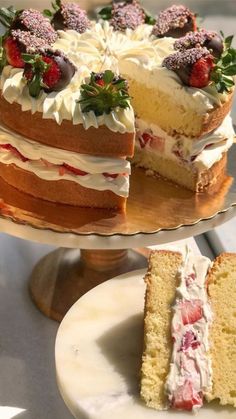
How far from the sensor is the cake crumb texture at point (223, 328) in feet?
5.35

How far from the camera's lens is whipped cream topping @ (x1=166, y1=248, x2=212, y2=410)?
1604 mm

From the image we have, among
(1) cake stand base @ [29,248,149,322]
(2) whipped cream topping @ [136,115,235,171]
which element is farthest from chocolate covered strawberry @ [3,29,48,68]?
(1) cake stand base @ [29,248,149,322]

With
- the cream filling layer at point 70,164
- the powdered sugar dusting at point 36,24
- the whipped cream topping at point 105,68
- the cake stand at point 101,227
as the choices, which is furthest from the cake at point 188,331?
the powdered sugar dusting at point 36,24

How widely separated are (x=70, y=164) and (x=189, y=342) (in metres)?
0.71

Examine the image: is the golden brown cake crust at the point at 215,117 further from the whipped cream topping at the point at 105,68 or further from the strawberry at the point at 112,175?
the strawberry at the point at 112,175

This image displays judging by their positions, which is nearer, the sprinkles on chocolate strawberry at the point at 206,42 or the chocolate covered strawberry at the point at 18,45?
the chocolate covered strawberry at the point at 18,45

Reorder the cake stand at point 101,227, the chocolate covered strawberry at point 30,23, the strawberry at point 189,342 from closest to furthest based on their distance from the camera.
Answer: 1. the strawberry at point 189,342
2. the cake stand at point 101,227
3. the chocolate covered strawberry at point 30,23

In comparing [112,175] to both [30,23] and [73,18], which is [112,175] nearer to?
[30,23]

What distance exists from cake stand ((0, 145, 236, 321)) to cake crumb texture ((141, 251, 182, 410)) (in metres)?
0.14

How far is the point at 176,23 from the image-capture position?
2.64 metres

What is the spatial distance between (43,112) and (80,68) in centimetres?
25

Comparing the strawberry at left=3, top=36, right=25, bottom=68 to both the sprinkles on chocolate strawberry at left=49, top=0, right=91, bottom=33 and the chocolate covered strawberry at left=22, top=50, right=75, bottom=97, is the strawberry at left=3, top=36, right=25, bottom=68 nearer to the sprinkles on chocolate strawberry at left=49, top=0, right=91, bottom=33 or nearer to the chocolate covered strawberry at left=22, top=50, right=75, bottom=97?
the chocolate covered strawberry at left=22, top=50, right=75, bottom=97

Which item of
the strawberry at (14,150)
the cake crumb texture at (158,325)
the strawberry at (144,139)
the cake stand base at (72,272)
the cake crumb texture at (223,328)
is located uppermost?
the cake crumb texture at (223,328)

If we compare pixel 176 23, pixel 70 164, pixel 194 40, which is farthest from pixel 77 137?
pixel 176 23
